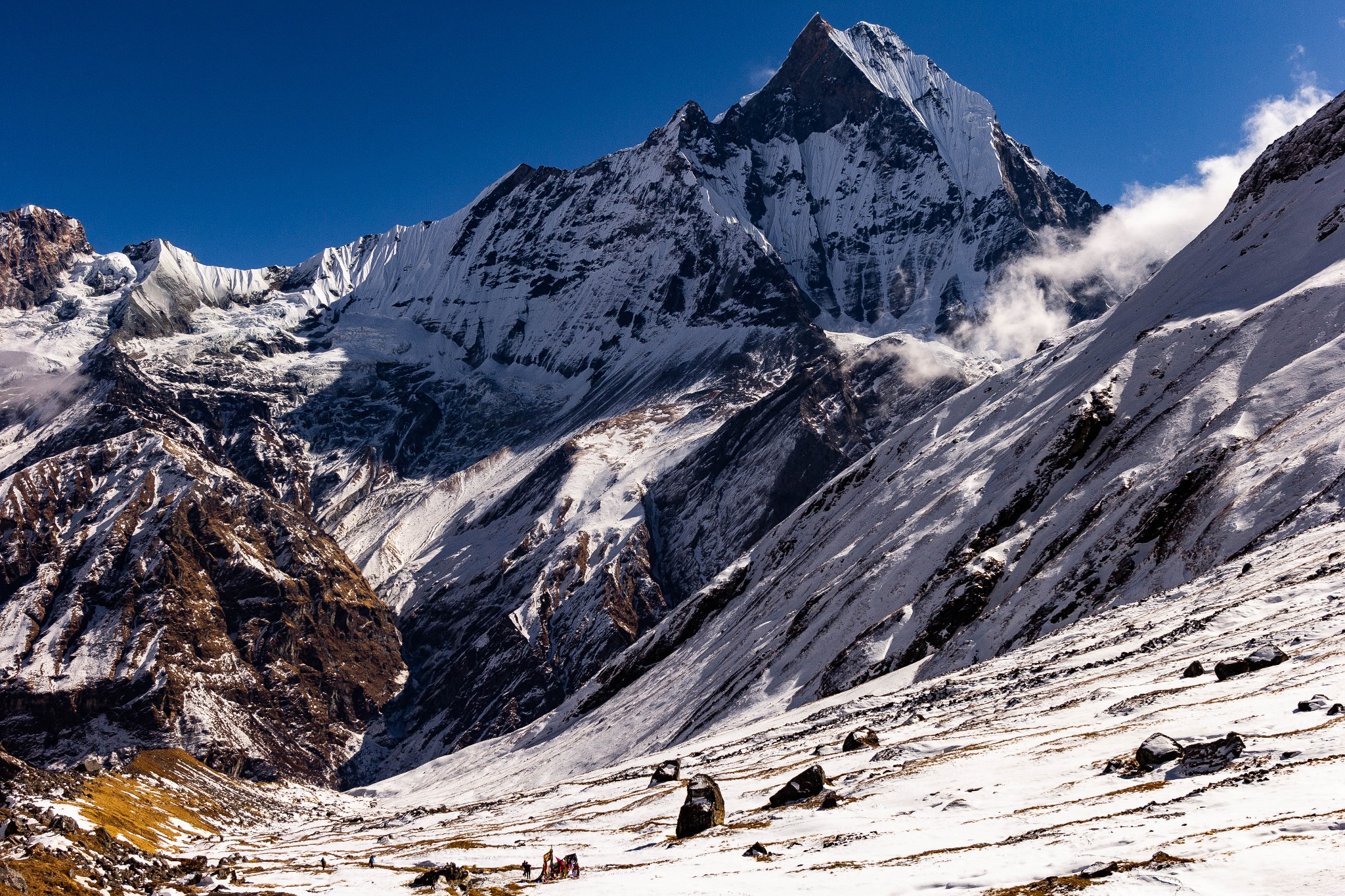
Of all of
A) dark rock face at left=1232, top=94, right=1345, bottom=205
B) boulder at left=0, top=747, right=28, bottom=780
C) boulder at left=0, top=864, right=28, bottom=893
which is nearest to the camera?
boulder at left=0, top=864, right=28, bottom=893

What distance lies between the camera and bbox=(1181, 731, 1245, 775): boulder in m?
37.6

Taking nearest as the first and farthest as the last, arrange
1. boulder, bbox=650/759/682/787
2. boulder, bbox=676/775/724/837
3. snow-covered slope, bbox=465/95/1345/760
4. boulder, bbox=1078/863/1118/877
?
boulder, bbox=1078/863/1118/877
boulder, bbox=676/775/724/837
boulder, bbox=650/759/682/787
snow-covered slope, bbox=465/95/1345/760

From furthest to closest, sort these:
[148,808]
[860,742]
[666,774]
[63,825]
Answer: [148,808]
[666,774]
[63,825]
[860,742]

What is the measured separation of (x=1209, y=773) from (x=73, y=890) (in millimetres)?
50493

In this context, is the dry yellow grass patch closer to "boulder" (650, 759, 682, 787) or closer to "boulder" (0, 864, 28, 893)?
"boulder" (650, 759, 682, 787)

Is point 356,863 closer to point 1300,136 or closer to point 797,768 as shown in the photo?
point 797,768

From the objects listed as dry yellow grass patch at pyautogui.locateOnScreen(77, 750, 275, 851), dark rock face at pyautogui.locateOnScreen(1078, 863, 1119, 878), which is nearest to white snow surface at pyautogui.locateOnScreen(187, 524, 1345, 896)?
dark rock face at pyautogui.locateOnScreen(1078, 863, 1119, 878)

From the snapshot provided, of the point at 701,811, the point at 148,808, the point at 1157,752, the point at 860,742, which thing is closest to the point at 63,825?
the point at 701,811

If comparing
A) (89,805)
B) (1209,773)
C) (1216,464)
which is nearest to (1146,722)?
(1209,773)

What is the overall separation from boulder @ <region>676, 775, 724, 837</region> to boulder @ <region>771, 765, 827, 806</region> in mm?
3181

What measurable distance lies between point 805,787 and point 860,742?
15212 millimetres

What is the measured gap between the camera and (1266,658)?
5312 centimetres

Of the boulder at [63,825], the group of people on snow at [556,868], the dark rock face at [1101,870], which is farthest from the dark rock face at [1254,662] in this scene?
the boulder at [63,825]

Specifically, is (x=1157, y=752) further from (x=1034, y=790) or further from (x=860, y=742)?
(x=860, y=742)
